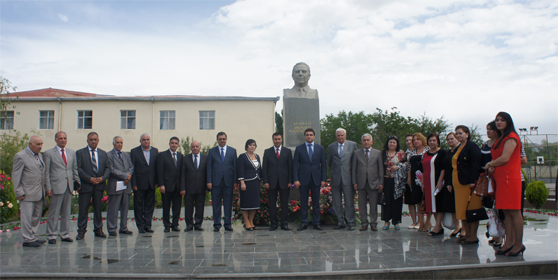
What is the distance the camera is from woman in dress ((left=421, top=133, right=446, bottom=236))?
20.5 feet

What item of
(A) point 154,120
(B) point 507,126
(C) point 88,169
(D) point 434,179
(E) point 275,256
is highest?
(A) point 154,120

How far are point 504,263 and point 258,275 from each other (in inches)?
114

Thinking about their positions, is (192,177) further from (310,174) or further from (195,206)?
(310,174)

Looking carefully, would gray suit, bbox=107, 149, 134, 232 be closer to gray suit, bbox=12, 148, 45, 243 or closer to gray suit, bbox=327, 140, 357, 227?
gray suit, bbox=12, 148, 45, 243

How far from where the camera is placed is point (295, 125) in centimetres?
820

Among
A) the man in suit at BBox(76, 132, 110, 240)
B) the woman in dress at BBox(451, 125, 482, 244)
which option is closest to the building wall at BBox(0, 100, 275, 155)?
the man in suit at BBox(76, 132, 110, 240)

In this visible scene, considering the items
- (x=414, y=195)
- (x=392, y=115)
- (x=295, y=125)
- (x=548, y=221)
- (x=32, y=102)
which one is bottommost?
(x=548, y=221)

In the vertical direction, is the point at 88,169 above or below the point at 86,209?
above

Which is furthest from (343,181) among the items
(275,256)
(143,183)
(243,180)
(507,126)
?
(143,183)

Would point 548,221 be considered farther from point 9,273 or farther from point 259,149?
point 259,149

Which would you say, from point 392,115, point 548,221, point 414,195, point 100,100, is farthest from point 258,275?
point 100,100

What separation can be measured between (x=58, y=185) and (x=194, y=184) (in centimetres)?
228

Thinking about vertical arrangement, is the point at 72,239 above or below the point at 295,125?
below

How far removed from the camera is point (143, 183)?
22.9 feet
